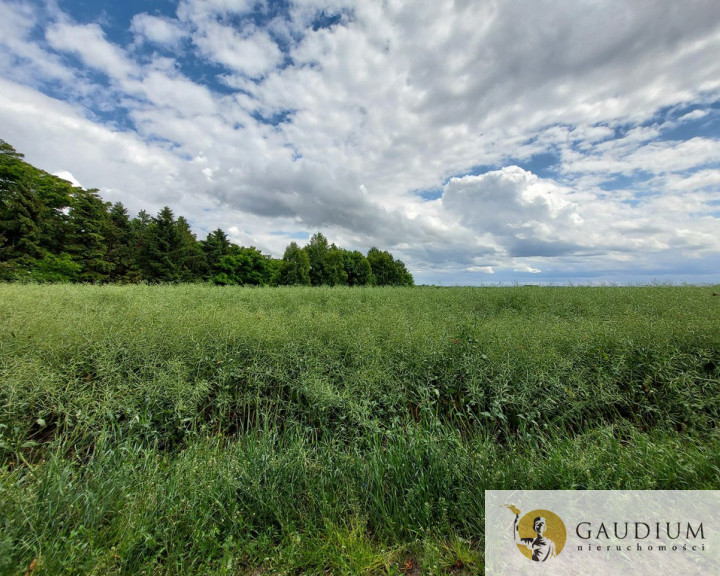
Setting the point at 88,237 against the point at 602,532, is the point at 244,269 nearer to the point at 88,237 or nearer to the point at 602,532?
the point at 88,237

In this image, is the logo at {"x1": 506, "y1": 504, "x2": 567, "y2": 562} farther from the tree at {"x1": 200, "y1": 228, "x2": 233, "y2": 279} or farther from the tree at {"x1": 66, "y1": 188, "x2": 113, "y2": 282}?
the tree at {"x1": 200, "y1": 228, "x2": 233, "y2": 279}

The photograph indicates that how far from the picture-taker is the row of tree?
2239 centimetres

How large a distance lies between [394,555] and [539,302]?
1039 centimetres

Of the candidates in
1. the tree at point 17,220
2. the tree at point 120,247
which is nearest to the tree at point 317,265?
the tree at point 120,247

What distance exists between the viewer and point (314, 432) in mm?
3221

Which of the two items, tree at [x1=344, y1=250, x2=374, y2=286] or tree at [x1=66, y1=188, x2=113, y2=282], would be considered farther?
tree at [x1=344, y1=250, x2=374, y2=286]

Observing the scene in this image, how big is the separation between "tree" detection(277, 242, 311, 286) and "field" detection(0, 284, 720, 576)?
25.0 meters

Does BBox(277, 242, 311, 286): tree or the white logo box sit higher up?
BBox(277, 242, 311, 286): tree

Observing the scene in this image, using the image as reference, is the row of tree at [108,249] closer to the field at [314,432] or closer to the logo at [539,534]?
the field at [314,432]

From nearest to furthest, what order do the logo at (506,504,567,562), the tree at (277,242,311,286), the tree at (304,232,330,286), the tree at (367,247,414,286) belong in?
the logo at (506,504,567,562)
the tree at (277,242,311,286)
the tree at (304,232,330,286)
the tree at (367,247,414,286)

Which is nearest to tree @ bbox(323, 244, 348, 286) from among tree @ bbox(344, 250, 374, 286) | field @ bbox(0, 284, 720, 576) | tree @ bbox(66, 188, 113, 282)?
tree @ bbox(344, 250, 374, 286)

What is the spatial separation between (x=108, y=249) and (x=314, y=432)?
36.1 m

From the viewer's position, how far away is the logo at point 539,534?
172cm

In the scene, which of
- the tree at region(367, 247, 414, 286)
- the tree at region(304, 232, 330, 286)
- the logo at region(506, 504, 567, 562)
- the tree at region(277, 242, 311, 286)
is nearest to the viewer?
the logo at region(506, 504, 567, 562)
